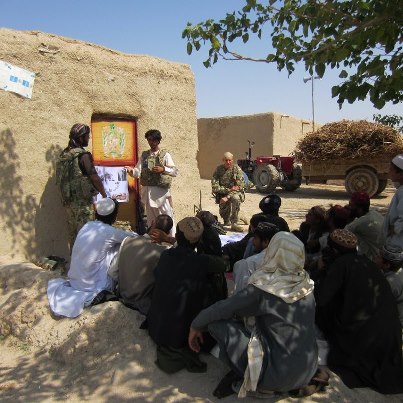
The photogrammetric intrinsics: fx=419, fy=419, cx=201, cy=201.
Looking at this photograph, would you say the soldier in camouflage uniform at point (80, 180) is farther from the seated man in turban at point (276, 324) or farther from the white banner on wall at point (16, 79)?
the seated man in turban at point (276, 324)

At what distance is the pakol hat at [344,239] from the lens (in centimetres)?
275

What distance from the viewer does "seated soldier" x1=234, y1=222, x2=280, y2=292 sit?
9.62 feet

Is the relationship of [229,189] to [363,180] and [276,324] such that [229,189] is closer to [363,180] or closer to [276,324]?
[276,324]

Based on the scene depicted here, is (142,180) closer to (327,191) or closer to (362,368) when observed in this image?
(362,368)

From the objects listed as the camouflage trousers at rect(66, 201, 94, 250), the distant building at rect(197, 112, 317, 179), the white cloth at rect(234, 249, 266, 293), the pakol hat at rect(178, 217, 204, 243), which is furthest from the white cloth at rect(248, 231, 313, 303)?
the distant building at rect(197, 112, 317, 179)

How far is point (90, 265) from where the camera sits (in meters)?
3.49

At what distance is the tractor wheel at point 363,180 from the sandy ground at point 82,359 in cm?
1005

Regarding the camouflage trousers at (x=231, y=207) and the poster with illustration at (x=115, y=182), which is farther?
the camouflage trousers at (x=231, y=207)

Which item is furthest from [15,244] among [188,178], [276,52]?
[276,52]

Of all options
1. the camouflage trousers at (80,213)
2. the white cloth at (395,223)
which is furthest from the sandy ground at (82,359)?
the white cloth at (395,223)

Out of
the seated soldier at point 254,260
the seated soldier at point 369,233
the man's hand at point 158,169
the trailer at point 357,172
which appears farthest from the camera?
the trailer at point 357,172

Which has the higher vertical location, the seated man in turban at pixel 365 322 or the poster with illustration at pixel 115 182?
the poster with illustration at pixel 115 182

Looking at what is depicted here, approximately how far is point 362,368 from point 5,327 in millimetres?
2874

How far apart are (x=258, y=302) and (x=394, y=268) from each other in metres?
1.25
